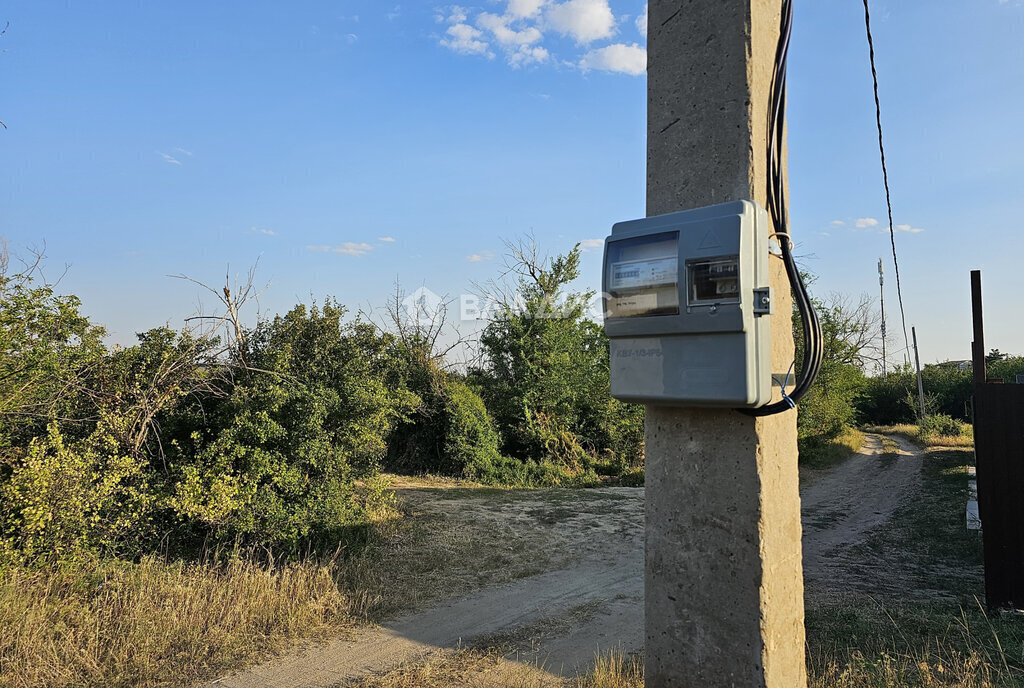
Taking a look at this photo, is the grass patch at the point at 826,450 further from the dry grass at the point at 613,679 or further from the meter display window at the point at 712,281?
the meter display window at the point at 712,281

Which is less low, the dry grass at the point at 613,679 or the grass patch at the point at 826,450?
the dry grass at the point at 613,679

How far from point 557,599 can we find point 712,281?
465 centimetres

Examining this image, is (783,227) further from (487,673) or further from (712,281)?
(487,673)

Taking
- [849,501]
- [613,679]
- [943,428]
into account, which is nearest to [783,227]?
[613,679]

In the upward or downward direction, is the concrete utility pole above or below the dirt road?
above

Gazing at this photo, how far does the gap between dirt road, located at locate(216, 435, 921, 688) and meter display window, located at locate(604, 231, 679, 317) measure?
2.76 meters

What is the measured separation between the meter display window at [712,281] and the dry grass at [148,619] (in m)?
3.73

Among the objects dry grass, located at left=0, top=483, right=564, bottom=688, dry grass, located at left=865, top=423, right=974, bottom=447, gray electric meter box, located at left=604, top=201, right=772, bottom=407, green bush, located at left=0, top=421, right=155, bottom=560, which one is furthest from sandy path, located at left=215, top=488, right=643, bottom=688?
dry grass, located at left=865, top=423, right=974, bottom=447

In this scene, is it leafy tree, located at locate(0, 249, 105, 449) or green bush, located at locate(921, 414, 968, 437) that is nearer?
leafy tree, located at locate(0, 249, 105, 449)

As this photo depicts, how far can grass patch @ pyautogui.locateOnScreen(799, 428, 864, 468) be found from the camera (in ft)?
60.6

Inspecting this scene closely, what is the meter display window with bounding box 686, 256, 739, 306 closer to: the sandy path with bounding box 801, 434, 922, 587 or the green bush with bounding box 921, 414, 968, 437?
the sandy path with bounding box 801, 434, 922, 587

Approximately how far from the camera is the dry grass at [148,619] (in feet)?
12.2

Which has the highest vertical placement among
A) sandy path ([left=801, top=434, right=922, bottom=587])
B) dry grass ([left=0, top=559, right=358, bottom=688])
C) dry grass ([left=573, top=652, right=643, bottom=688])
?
dry grass ([left=573, top=652, right=643, bottom=688])

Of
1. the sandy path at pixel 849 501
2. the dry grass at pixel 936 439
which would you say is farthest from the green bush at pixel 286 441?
the dry grass at pixel 936 439
